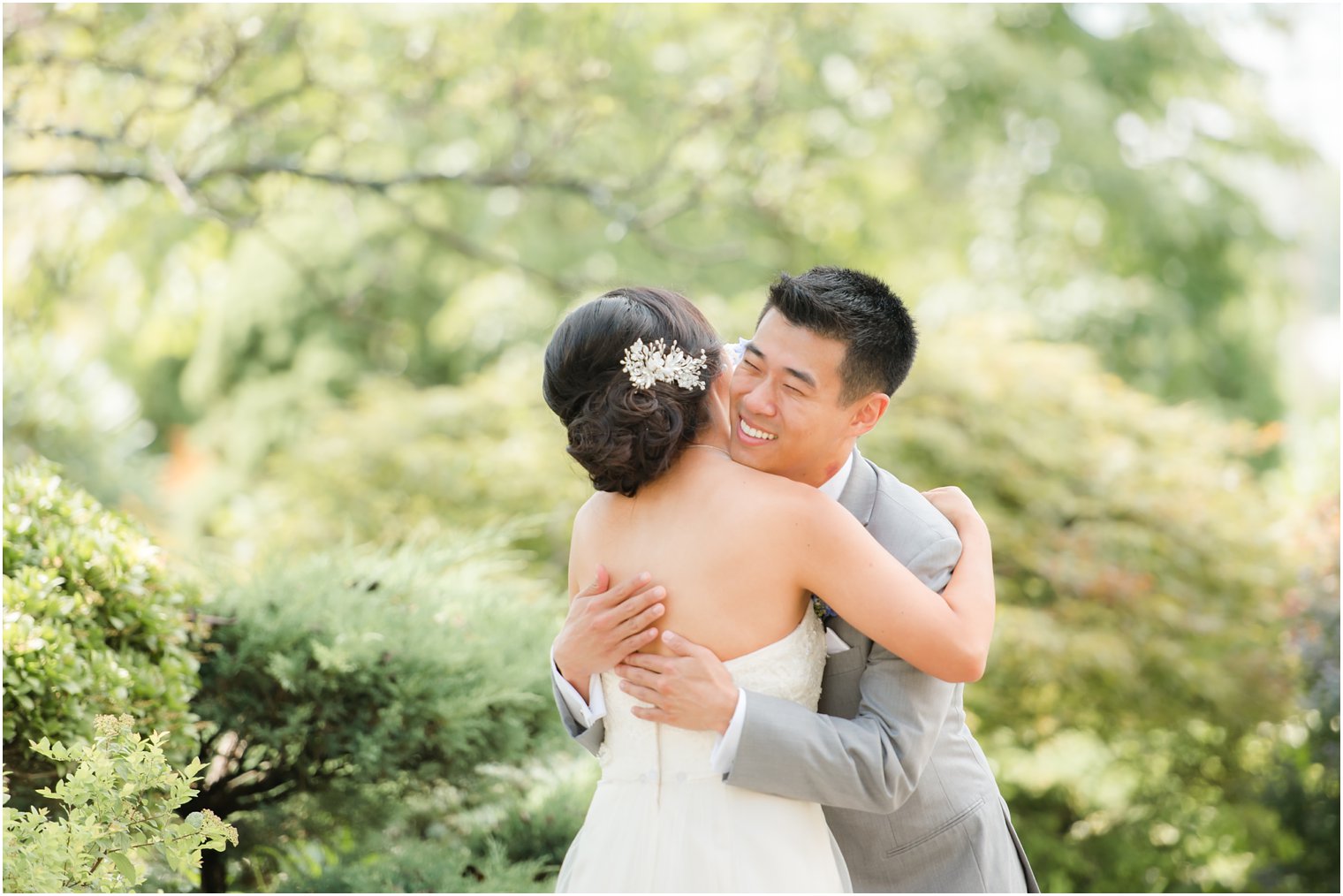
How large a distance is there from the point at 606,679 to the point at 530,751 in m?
1.62

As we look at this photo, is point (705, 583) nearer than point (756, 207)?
Yes

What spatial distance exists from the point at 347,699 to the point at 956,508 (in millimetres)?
2130

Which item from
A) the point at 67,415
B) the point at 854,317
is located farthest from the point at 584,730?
the point at 67,415

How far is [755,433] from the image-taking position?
2.29 metres

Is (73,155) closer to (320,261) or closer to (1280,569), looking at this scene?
(320,261)

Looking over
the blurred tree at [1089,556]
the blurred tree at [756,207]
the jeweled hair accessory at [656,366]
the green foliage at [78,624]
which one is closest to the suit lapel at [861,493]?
the jeweled hair accessory at [656,366]

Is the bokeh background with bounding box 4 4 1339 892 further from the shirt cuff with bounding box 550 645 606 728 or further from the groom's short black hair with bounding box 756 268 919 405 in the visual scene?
the groom's short black hair with bounding box 756 268 919 405

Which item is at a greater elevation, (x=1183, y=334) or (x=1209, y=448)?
(x=1183, y=334)

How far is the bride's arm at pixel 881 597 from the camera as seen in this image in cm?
212

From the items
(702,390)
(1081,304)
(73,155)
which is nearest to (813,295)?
(702,390)

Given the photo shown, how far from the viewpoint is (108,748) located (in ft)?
8.27

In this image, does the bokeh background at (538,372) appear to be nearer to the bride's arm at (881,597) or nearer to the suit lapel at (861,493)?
the suit lapel at (861,493)

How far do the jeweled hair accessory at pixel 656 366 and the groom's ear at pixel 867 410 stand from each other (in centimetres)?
33

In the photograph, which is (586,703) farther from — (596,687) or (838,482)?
(838,482)
